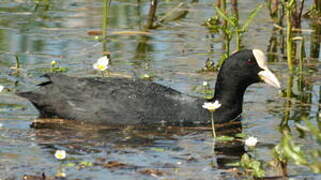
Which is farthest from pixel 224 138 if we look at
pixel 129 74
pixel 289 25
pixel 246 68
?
pixel 129 74

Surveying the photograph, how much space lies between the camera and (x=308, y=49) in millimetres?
10250

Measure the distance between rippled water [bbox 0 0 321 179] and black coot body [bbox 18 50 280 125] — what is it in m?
0.15

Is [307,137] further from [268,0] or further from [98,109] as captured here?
[268,0]

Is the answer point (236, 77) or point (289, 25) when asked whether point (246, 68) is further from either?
point (289, 25)

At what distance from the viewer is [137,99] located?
7.77 metres

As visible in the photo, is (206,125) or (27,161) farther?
(206,125)

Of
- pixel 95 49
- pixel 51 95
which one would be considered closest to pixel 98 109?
pixel 51 95

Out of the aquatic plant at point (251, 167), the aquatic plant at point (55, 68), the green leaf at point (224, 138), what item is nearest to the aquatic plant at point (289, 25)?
the green leaf at point (224, 138)

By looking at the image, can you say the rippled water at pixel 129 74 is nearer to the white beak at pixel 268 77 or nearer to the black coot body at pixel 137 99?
the black coot body at pixel 137 99

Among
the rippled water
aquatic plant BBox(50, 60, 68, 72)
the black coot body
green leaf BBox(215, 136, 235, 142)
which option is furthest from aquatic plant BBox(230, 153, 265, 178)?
aquatic plant BBox(50, 60, 68, 72)

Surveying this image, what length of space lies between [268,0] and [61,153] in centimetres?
587

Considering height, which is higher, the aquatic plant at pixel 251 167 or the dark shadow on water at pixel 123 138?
the aquatic plant at pixel 251 167

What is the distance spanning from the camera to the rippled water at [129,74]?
6.42 m

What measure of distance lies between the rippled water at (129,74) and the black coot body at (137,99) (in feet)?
0.50
